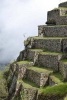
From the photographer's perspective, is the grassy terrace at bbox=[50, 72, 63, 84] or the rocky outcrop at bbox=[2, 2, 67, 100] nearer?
the grassy terrace at bbox=[50, 72, 63, 84]

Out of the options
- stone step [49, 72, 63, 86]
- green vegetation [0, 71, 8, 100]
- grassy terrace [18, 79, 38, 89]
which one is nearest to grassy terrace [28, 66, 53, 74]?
stone step [49, 72, 63, 86]

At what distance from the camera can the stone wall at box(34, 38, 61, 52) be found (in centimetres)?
5238

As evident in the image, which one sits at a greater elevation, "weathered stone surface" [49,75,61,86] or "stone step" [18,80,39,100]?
"weathered stone surface" [49,75,61,86]

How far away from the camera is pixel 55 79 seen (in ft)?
154

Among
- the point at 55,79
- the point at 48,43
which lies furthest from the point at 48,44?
the point at 55,79

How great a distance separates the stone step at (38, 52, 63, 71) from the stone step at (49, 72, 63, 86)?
129cm

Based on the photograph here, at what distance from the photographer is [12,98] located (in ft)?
170

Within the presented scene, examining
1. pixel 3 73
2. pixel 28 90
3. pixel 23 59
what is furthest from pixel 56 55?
pixel 3 73

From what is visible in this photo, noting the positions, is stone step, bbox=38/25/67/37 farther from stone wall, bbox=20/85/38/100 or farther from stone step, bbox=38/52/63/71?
stone wall, bbox=20/85/38/100

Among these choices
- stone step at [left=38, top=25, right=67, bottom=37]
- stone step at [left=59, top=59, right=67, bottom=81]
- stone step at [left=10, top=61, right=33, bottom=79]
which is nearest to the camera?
stone step at [left=59, top=59, right=67, bottom=81]

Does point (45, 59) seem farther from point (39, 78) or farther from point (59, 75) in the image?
point (59, 75)

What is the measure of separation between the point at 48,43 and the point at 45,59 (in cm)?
257

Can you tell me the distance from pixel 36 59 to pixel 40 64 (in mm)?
1040

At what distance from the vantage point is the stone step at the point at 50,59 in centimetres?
4997
